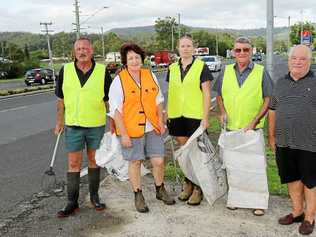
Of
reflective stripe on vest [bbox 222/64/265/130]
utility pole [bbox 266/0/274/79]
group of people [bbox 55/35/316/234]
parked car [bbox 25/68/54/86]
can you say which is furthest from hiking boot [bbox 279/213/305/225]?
parked car [bbox 25/68/54/86]

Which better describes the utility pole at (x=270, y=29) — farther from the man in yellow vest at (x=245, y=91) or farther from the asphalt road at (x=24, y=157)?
the man in yellow vest at (x=245, y=91)

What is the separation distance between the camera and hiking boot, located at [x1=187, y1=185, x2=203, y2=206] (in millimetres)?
5367

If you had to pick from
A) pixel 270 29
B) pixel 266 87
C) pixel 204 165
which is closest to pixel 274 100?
pixel 266 87

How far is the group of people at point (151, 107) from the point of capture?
499 cm

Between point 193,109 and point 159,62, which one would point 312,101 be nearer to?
point 193,109

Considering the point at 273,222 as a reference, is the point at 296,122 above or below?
above

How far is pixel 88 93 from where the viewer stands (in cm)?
510

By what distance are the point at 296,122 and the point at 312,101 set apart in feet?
0.77

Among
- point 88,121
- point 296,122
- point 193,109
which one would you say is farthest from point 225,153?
point 88,121

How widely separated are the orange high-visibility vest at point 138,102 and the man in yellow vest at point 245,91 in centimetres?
77

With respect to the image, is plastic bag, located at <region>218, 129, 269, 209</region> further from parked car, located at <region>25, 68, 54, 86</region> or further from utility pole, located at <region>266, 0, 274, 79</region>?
parked car, located at <region>25, 68, 54, 86</region>

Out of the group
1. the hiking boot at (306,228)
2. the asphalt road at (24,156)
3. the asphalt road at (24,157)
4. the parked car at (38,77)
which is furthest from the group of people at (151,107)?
the parked car at (38,77)

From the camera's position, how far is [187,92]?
5.25 metres

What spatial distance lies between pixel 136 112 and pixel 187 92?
1.97ft
